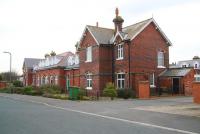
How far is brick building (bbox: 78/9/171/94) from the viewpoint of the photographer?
123 ft

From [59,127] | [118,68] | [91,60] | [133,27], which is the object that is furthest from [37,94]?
[59,127]

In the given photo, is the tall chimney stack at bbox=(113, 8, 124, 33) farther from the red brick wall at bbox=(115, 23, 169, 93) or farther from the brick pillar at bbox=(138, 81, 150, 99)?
the brick pillar at bbox=(138, 81, 150, 99)

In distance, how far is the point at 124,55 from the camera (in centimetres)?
3806

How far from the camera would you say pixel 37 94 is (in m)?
44.1

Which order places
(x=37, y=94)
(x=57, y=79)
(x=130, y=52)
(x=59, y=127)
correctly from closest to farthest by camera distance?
(x=59, y=127) → (x=130, y=52) → (x=37, y=94) → (x=57, y=79)

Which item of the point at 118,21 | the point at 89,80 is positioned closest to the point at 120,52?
the point at 118,21

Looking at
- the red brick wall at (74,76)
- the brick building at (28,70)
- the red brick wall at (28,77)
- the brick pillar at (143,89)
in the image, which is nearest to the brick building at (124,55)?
the brick pillar at (143,89)

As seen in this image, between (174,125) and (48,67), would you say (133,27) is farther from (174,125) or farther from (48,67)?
(174,125)

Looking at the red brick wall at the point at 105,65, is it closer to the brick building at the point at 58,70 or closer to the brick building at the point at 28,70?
the brick building at the point at 58,70

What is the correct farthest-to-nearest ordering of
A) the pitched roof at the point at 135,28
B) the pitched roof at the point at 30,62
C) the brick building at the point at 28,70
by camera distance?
the pitched roof at the point at 30,62 < the brick building at the point at 28,70 < the pitched roof at the point at 135,28

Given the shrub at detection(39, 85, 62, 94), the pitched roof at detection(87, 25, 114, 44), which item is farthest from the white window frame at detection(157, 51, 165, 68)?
the shrub at detection(39, 85, 62, 94)

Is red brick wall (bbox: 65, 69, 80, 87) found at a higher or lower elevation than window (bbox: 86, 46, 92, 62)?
lower

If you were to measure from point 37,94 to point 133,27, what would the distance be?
15.5 meters

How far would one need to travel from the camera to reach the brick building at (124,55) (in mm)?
37625
